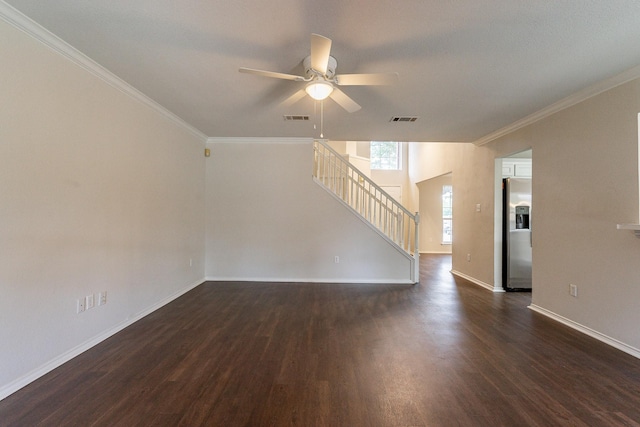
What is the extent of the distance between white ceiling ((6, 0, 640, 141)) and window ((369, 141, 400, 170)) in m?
6.09

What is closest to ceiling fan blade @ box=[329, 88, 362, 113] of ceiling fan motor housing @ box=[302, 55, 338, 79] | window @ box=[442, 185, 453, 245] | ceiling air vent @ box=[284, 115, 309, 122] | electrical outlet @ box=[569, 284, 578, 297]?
ceiling fan motor housing @ box=[302, 55, 338, 79]

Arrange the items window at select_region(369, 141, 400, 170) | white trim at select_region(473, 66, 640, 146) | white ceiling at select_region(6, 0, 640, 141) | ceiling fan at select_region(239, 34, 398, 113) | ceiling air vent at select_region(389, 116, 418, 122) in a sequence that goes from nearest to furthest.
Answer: white ceiling at select_region(6, 0, 640, 141), ceiling fan at select_region(239, 34, 398, 113), white trim at select_region(473, 66, 640, 146), ceiling air vent at select_region(389, 116, 418, 122), window at select_region(369, 141, 400, 170)

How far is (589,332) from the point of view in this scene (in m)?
2.75

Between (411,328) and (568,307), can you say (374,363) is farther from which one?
(568,307)

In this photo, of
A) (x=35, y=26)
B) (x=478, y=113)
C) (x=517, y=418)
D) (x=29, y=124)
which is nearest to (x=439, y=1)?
(x=478, y=113)

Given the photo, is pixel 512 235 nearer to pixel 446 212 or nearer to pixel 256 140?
pixel 256 140

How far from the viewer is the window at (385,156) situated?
934 centimetres

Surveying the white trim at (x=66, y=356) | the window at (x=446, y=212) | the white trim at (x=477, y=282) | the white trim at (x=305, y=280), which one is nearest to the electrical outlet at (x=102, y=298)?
the white trim at (x=66, y=356)

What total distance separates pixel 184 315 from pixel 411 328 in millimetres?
2568

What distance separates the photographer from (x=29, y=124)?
1.90 meters

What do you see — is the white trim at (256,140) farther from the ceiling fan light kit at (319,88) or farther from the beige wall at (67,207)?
the ceiling fan light kit at (319,88)

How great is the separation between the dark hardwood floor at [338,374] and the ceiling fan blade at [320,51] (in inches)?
89.3

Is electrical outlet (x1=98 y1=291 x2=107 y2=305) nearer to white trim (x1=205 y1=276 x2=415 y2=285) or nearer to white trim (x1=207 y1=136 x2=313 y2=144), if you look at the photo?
white trim (x1=205 y1=276 x2=415 y2=285)

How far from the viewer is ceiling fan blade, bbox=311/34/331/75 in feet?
5.51
